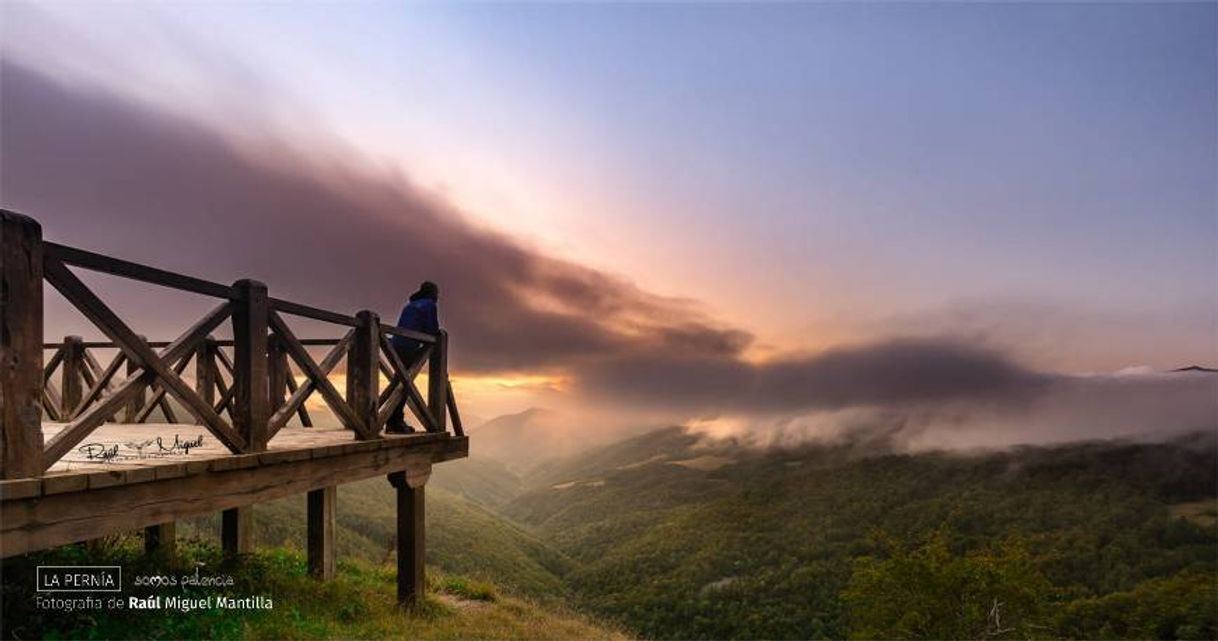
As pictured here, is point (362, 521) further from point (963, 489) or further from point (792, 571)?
point (963, 489)

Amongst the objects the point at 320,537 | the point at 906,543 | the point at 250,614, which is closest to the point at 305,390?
the point at 250,614

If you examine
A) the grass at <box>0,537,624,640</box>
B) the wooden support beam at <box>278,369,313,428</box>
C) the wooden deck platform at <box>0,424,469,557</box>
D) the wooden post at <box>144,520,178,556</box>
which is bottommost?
the grass at <box>0,537,624,640</box>

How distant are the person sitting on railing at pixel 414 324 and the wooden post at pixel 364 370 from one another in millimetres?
1197

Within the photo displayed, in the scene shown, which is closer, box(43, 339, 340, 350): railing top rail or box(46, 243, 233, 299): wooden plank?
box(46, 243, 233, 299): wooden plank

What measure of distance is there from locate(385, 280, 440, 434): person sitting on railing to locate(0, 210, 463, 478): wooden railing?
0.17 meters

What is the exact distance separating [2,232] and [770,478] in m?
163

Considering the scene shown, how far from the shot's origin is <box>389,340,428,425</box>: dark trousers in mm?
7715

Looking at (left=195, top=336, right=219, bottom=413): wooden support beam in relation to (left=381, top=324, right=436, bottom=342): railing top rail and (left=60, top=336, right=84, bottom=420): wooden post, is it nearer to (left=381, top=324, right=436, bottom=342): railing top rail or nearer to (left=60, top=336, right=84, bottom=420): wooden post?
(left=60, top=336, right=84, bottom=420): wooden post

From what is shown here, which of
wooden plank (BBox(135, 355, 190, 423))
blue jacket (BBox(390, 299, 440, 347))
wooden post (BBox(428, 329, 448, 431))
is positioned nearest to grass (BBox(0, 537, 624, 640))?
wooden plank (BBox(135, 355, 190, 423))

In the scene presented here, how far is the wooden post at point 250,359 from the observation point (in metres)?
4.64

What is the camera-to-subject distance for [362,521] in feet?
191

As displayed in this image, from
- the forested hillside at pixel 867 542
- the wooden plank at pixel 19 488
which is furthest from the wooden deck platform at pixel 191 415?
the forested hillside at pixel 867 542

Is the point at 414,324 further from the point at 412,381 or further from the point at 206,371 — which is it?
the point at 206,371

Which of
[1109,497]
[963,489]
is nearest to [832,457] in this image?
[963,489]
